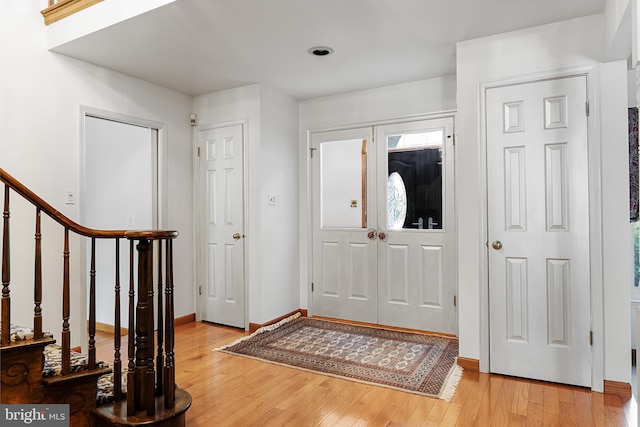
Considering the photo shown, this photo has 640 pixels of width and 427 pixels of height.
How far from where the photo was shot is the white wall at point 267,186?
3883 mm

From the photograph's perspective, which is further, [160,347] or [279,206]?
[279,206]

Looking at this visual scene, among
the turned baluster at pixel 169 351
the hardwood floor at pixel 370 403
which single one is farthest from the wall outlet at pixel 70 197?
the turned baluster at pixel 169 351

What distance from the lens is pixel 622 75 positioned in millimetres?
2496

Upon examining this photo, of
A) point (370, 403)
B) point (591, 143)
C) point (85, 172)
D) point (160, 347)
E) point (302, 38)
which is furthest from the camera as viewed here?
point (85, 172)

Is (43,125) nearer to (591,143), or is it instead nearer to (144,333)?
(144,333)

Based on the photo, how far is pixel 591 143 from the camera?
2547 mm

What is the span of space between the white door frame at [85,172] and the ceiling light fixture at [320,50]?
1.76 meters

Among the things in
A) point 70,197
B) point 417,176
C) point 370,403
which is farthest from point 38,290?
point 417,176

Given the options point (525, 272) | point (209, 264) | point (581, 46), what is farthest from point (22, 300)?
point (581, 46)

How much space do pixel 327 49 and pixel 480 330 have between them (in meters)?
2.36

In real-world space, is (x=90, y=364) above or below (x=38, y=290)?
below

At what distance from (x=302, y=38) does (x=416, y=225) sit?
6.50 feet

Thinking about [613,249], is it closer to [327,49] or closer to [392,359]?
[392,359]

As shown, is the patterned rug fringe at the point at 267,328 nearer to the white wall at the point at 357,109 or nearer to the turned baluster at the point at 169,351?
the white wall at the point at 357,109
